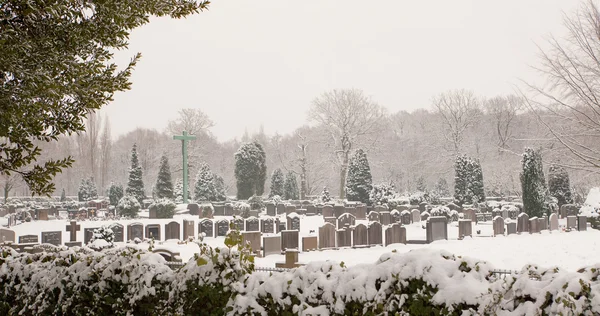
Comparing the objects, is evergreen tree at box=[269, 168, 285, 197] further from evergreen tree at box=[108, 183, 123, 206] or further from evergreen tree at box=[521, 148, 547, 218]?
evergreen tree at box=[521, 148, 547, 218]

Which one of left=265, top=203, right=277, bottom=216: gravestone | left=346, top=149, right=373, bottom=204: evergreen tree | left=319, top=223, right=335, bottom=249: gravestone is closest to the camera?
left=319, top=223, right=335, bottom=249: gravestone

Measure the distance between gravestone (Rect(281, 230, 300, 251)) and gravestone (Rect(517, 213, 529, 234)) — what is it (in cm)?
1066

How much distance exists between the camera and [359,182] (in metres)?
37.8

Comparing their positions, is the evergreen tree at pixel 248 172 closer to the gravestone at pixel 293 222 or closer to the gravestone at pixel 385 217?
the gravestone at pixel 385 217

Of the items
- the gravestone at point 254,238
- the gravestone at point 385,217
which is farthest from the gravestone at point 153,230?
the gravestone at point 385,217

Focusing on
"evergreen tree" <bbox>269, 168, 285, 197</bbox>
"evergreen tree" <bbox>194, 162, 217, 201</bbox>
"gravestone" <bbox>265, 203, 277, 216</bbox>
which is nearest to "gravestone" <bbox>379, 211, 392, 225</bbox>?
"gravestone" <bbox>265, 203, 277, 216</bbox>

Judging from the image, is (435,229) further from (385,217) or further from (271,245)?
(271,245)

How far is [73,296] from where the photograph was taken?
603cm

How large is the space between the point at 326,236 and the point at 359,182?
20181 mm

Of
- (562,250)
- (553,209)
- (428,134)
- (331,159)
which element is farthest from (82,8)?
(428,134)

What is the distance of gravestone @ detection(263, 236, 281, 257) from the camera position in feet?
54.2

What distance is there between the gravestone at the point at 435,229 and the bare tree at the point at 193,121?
44.6m

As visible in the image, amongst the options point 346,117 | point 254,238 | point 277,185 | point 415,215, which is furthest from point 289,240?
point 346,117

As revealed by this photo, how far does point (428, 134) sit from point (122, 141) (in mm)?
42879
